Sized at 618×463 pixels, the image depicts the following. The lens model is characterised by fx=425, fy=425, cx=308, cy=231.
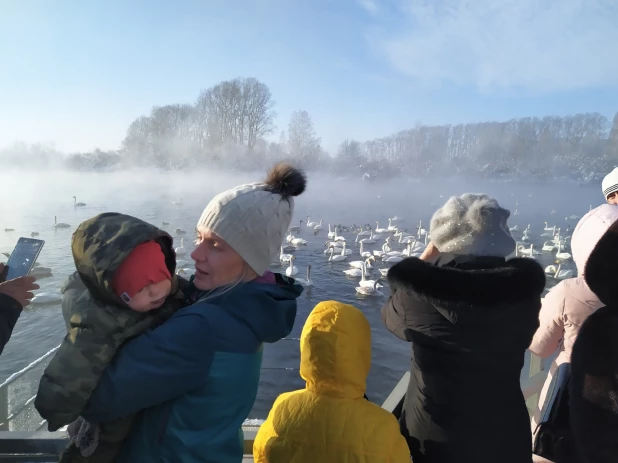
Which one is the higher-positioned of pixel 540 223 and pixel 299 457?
pixel 299 457

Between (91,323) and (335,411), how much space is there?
2.12ft

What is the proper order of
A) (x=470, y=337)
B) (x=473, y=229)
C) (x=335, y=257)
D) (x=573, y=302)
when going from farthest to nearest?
(x=335, y=257)
(x=573, y=302)
(x=473, y=229)
(x=470, y=337)

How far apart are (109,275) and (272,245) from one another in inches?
17.6

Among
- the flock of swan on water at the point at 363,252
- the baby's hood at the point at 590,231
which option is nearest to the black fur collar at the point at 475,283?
the baby's hood at the point at 590,231

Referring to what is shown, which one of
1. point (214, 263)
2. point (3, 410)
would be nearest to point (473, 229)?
point (214, 263)

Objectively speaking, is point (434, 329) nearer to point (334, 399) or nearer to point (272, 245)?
point (334, 399)

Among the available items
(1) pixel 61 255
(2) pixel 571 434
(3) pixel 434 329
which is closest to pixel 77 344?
(3) pixel 434 329

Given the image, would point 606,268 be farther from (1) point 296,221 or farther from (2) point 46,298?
(1) point 296,221

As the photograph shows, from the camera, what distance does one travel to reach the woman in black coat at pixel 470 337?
3.86ft

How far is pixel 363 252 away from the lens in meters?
17.4

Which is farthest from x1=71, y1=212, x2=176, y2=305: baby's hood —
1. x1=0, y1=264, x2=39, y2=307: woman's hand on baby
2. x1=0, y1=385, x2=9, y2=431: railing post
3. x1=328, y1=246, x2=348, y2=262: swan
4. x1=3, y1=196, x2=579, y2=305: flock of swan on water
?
x1=328, y1=246, x2=348, y2=262: swan

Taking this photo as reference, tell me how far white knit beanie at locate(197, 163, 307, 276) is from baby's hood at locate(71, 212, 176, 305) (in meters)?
0.23

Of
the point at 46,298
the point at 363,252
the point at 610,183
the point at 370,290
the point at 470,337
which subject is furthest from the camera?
the point at 363,252

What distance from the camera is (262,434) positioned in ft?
3.93
